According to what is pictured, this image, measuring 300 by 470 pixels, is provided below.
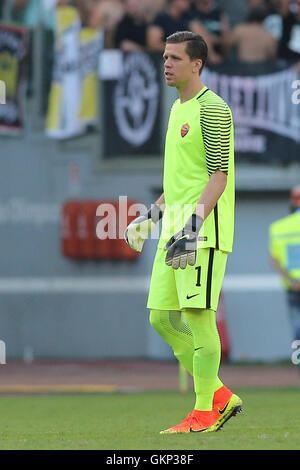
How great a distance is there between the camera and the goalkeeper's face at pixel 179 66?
6.87 meters

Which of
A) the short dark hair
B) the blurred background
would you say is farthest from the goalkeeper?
the blurred background

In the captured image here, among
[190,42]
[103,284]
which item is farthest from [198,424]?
[103,284]

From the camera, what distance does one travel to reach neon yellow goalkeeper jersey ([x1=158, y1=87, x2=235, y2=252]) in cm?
669

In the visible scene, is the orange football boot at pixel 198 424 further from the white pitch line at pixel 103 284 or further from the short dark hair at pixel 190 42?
the white pitch line at pixel 103 284

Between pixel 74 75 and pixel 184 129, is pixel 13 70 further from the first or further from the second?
pixel 184 129

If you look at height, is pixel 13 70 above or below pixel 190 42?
below

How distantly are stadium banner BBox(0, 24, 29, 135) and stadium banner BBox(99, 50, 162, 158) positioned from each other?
47.6 inches

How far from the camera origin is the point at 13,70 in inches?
701

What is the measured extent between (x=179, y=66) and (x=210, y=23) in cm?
1102

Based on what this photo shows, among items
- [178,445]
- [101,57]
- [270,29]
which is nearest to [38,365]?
[101,57]

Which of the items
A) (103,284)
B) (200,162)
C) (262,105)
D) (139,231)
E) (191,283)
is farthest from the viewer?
(103,284)

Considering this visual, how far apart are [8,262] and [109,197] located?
6.18 feet

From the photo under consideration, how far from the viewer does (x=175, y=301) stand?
6879 mm
